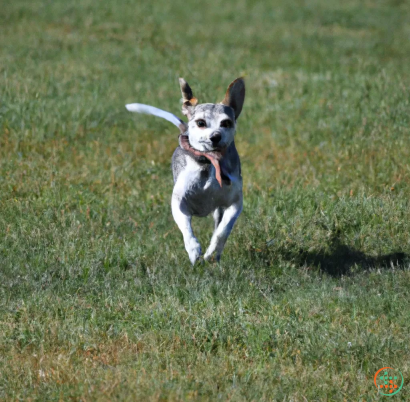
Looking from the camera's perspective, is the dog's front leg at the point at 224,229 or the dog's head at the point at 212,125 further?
the dog's front leg at the point at 224,229

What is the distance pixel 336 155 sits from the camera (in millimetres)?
9562

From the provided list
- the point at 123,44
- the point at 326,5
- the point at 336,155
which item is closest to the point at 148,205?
the point at 336,155

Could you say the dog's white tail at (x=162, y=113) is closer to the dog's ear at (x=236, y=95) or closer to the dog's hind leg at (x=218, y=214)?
the dog's ear at (x=236, y=95)

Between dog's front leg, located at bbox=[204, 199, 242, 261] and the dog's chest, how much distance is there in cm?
7

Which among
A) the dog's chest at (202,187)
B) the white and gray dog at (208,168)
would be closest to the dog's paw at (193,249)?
the white and gray dog at (208,168)

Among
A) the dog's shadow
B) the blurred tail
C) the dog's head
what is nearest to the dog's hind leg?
the dog's shadow

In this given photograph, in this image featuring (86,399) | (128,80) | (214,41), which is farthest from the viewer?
(214,41)

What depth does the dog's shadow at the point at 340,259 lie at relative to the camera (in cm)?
669

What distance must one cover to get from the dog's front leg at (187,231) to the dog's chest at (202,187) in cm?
7

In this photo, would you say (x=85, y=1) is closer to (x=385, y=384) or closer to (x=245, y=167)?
(x=245, y=167)

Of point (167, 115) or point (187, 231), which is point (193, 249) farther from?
point (167, 115)

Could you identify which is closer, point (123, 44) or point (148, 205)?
point (148, 205)

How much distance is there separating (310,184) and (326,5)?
18.6m

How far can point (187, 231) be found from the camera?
5.97 m
